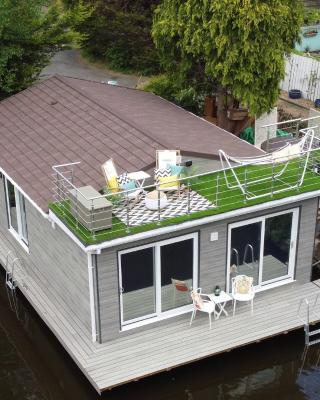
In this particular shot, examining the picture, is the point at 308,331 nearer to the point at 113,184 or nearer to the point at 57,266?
the point at 113,184

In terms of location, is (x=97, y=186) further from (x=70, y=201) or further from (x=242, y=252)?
(x=242, y=252)

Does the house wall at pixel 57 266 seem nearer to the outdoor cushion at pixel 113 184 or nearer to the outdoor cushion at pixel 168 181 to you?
the outdoor cushion at pixel 113 184

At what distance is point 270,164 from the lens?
1527 cm

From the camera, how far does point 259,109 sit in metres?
19.1

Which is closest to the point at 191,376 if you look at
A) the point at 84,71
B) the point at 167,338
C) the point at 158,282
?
the point at 167,338

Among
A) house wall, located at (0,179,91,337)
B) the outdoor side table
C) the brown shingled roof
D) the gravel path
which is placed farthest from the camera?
the gravel path

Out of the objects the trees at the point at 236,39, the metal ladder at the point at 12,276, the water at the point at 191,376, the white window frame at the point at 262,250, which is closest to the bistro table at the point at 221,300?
the white window frame at the point at 262,250

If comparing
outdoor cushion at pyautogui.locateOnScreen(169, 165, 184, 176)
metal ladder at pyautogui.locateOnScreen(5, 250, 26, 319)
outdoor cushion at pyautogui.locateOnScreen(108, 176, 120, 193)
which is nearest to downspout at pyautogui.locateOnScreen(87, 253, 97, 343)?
outdoor cushion at pyautogui.locateOnScreen(108, 176, 120, 193)

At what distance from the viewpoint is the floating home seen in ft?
41.9

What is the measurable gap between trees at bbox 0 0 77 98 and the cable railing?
6.85m

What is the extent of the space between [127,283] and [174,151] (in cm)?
304

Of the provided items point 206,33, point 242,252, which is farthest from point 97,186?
point 206,33

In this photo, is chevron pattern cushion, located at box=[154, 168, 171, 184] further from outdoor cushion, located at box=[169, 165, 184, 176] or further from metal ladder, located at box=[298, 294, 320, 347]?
metal ladder, located at box=[298, 294, 320, 347]

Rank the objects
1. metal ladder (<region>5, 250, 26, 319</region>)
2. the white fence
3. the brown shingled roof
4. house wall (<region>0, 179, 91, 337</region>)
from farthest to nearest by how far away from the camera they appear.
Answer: the white fence
metal ladder (<region>5, 250, 26, 319</region>)
the brown shingled roof
house wall (<region>0, 179, 91, 337</region>)
